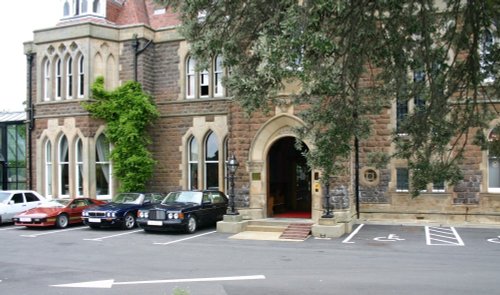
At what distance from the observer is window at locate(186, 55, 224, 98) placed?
70.7ft

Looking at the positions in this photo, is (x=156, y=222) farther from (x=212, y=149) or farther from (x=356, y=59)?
(x=356, y=59)

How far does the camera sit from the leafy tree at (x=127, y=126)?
2089 centimetres

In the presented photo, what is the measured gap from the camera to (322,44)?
5.60 meters

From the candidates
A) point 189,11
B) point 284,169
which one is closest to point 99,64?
point 284,169

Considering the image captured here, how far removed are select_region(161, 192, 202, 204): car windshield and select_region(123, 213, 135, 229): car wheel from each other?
4.28ft

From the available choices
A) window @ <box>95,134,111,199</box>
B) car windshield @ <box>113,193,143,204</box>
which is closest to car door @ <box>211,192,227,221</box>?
car windshield @ <box>113,193,143,204</box>

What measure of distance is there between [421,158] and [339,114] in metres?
1.52

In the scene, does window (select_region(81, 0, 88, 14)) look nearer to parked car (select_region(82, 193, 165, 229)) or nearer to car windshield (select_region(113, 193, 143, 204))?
car windshield (select_region(113, 193, 143, 204))

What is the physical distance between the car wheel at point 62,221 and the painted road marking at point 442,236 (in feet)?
40.7

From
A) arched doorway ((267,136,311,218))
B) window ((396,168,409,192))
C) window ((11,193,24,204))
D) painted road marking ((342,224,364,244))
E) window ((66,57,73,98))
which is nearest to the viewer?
painted road marking ((342,224,364,244))

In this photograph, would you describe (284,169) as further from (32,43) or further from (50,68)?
(32,43)

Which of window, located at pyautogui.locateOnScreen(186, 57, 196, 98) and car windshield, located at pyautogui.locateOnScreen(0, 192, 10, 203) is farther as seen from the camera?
window, located at pyautogui.locateOnScreen(186, 57, 196, 98)

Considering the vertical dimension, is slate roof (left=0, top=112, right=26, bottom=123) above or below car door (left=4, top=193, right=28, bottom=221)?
above

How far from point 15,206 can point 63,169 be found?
3.65 meters
